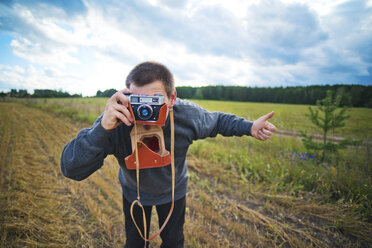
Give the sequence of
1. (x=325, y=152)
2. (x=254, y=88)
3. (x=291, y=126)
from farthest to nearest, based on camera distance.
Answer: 1. (x=254, y=88)
2. (x=291, y=126)
3. (x=325, y=152)

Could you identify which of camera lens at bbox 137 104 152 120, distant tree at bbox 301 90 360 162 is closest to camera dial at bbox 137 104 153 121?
camera lens at bbox 137 104 152 120

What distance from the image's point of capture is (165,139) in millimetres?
1513

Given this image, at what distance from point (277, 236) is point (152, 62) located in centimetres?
262

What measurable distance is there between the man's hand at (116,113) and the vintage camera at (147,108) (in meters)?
0.04

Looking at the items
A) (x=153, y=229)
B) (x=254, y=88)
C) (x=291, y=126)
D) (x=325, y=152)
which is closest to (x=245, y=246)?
(x=153, y=229)

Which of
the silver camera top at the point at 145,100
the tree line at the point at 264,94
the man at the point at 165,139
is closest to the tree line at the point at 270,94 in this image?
the tree line at the point at 264,94

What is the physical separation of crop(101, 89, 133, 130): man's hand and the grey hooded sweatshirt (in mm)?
69

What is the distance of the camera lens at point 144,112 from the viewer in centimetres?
113

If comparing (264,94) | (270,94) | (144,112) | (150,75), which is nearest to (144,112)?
(144,112)

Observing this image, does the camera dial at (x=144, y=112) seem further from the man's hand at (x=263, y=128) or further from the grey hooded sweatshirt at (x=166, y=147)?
the man's hand at (x=263, y=128)

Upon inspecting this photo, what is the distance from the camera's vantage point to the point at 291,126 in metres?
5.80

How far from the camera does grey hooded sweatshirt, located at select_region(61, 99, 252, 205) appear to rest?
112cm

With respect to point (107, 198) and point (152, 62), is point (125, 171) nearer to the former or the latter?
point (152, 62)

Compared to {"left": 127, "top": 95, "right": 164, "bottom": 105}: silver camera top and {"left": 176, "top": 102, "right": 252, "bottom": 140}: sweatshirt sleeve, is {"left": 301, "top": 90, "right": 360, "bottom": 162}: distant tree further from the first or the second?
{"left": 127, "top": 95, "right": 164, "bottom": 105}: silver camera top
